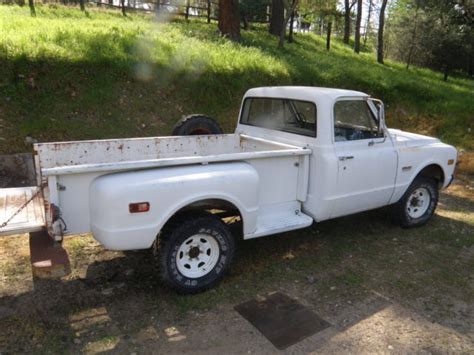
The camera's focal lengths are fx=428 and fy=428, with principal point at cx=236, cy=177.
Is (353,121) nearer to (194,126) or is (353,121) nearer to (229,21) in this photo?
(194,126)

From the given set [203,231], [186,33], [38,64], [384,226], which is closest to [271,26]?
[186,33]

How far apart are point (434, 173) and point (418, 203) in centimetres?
47

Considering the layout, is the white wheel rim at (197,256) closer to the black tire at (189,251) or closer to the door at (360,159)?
the black tire at (189,251)

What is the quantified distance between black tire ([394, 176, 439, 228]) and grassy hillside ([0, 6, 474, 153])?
15.8 ft

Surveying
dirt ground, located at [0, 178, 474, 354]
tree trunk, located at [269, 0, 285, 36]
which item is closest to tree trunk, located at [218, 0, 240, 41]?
tree trunk, located at [269, 0, 285, 36]

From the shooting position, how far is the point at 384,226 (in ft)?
19.0

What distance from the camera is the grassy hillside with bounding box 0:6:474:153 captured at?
7859mm

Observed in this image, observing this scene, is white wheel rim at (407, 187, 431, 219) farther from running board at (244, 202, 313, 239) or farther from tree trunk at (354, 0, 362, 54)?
tree trunk at (354, 0, 362, 54)

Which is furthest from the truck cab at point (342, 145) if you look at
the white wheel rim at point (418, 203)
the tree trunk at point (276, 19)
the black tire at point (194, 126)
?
the tree trunk at point (276, 19)

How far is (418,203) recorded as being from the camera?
5715mm

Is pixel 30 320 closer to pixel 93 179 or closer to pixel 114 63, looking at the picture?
pixel 93 179

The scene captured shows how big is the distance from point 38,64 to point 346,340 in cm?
750

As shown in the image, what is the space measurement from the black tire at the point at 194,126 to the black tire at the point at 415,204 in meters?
2.70

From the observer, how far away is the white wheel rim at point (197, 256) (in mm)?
3801
